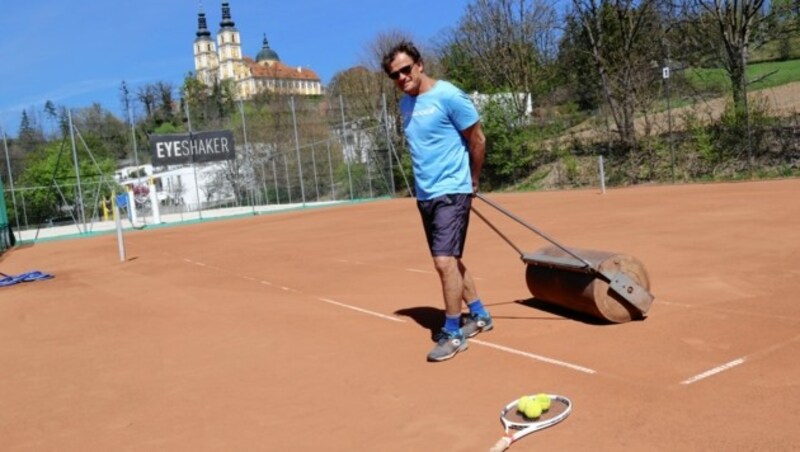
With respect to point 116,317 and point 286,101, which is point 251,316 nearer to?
point 116,317

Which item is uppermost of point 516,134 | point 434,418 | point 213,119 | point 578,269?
point 213,119

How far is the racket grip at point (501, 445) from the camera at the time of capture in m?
3.10

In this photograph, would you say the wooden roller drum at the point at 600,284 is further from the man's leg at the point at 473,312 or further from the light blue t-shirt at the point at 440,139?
the light blue t-shirt at the point at 440,139

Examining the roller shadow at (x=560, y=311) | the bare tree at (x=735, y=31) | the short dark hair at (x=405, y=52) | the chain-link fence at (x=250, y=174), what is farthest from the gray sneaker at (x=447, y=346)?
the chain-link fence at (x=250, y=174)

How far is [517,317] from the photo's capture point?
5684mm

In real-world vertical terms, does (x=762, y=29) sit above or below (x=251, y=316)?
above

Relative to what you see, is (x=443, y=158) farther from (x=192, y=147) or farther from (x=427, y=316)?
(x=192, y=147)

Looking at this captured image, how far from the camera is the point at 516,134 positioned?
30.6 meters

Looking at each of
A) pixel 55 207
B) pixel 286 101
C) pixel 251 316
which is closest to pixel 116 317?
pixel 251 316

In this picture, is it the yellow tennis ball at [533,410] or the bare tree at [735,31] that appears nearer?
the yellow tennis ball at [533,410]

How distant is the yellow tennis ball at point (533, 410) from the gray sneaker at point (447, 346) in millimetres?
1264

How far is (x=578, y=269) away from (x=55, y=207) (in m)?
32.6

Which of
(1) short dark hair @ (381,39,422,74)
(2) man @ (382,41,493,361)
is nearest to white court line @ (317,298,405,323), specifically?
(2) man @ (382,41,493,361)

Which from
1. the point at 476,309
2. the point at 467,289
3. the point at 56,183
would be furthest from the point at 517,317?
the point at 56,183
